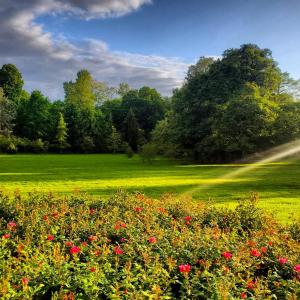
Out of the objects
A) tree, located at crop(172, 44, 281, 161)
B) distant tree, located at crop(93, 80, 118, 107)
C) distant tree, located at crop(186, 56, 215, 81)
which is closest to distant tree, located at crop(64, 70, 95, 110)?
distant tree, located at crop(93, 80, 118, 107)

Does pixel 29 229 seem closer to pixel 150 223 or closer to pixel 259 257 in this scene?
pixel 150 223

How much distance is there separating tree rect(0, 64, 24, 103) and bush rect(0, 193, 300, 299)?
89.9 m

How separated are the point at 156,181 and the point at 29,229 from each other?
14.5m

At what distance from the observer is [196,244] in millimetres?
5641

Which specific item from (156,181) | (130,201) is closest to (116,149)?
(156,181)

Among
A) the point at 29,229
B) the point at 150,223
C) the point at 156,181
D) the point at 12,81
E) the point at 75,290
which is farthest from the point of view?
the point at 12,81

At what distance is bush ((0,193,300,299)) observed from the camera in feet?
13.4

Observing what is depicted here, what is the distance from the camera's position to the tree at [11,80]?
92188 mm

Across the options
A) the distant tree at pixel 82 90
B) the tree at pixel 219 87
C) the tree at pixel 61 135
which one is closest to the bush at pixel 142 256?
the tree at pixel 219 87

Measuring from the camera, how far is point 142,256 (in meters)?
5.19

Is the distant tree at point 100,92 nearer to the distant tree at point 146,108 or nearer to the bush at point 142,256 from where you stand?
the distant tree at point 146,108

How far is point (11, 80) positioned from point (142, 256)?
9720 centimetres

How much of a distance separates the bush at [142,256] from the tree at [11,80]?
89.9 m

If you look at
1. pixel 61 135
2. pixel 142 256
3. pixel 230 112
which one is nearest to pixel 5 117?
pixel 61 135
